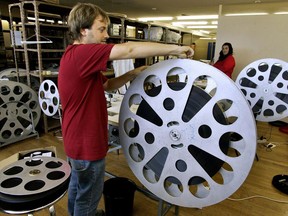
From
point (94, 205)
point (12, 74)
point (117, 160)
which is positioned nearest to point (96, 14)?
point (94, 205)

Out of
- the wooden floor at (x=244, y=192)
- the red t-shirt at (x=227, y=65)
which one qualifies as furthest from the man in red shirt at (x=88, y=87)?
the red t-shirt at (x=227, y=65)

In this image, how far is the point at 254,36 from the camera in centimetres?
450

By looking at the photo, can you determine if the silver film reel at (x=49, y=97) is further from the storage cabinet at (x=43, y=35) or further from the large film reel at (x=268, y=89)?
the large film reel at (x=268, y=89)

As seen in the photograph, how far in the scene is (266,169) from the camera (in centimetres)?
270

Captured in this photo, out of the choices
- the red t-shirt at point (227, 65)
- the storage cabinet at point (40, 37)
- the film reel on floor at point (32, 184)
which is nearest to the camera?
the film reel on floor at point (32, 184)

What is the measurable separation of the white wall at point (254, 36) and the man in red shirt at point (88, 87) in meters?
4.10

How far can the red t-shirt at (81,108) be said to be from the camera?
1.05 meters

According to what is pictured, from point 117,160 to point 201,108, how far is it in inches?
77.2

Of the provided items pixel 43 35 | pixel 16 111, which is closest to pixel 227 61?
pixel 43 35

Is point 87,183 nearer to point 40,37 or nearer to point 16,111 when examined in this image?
point 16,111

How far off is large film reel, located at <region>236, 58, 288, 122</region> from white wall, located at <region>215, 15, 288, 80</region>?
2.20 meters

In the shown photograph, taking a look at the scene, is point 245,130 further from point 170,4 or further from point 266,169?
point 170,4

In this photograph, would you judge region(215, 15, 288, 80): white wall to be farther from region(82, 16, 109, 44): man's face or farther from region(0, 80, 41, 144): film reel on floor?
region(82, 16, 109, 44): man's face

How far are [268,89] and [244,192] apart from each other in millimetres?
1211
